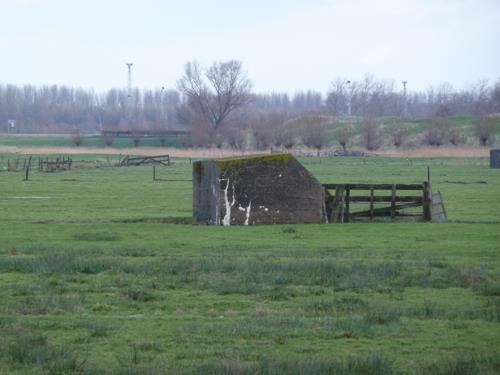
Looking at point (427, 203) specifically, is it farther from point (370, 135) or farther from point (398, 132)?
point (398, 132)

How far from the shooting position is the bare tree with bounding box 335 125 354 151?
137750 mm

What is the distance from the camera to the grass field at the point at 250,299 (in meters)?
10.4

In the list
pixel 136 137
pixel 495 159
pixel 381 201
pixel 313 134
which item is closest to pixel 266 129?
pixel 313 134

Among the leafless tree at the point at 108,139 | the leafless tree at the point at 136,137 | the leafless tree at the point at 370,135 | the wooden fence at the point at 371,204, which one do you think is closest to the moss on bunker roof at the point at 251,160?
the wooden fence at the point at 371,204

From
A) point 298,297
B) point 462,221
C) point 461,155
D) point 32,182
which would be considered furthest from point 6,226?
→ point 461,155

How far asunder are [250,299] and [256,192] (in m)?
15.5

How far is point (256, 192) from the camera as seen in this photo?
29953mm

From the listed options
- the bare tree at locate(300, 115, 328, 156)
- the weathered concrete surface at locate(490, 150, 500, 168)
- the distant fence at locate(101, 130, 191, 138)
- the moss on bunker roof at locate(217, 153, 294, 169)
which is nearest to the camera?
the moss on bunker roof at locate(217, 153, 294, 169)

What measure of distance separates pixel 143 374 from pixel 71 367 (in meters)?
0.83

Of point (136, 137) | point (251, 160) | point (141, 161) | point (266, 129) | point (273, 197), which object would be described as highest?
point (251, 160)

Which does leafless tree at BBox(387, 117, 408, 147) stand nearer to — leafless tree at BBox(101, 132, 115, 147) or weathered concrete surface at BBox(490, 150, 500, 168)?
leafless tree at BBox(101, 132, 115, 147)

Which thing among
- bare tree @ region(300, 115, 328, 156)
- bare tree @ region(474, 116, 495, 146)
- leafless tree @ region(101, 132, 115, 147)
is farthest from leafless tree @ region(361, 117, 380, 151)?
leafless tree @ region(101, 132, 115, 147)

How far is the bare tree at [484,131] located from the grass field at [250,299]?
10293cm

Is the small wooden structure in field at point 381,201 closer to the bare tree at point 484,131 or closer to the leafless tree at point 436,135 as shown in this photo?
the bare tree at point 484,131
